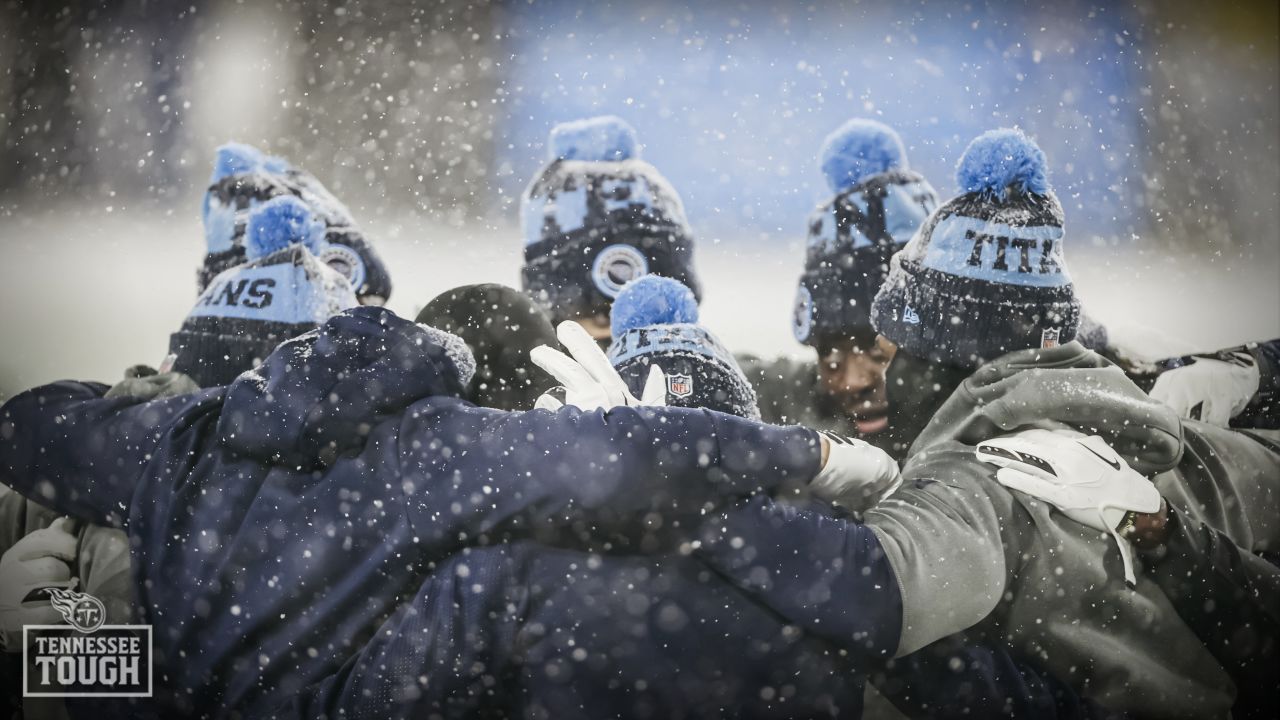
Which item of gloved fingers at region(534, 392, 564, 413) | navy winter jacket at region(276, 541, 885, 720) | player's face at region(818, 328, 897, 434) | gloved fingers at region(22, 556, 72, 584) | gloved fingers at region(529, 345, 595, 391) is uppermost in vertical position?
player's face at region(818, 328, 897, 434)

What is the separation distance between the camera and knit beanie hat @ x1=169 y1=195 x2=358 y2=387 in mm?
1111

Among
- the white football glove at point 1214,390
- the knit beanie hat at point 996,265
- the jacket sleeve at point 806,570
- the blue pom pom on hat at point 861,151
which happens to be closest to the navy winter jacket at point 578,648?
the jacket sleeve at point 806,570

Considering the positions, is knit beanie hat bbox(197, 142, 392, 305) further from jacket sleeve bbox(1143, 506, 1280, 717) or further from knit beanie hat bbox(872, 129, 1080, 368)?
jacket sleeve bbox(1143, 506, 1280, 717)

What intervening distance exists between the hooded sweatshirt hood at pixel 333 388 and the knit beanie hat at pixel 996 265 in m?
0.57

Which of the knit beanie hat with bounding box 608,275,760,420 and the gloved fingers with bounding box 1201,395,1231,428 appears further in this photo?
the gloved fingers with bounding box 1201,395,1231,428

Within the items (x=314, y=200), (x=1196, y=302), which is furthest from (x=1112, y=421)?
(x=314, y=200)

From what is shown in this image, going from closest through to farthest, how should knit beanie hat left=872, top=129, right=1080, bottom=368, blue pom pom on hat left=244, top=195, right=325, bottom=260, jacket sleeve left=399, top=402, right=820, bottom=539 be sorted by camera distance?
jacket sleeve left=399, top=402, right=820, bottom=539, knit beanie hat left=872, top=129, right=1080, bottom=368, blue pom pom on hat left=244, top=195, right=325, bottom=260

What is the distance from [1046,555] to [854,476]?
222 mm

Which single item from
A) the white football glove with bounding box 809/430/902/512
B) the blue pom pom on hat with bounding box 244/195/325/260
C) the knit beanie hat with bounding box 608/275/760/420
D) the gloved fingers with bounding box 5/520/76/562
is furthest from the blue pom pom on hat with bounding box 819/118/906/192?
the gloved fingers with bounding box 5/520/76/562

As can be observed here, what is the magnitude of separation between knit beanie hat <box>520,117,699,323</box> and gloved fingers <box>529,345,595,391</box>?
37 cm

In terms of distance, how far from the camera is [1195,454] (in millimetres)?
1093

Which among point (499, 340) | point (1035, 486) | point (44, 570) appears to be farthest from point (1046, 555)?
point (44, 570)

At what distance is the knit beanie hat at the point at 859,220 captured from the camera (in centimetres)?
136

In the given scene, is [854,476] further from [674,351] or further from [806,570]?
[674,351]
